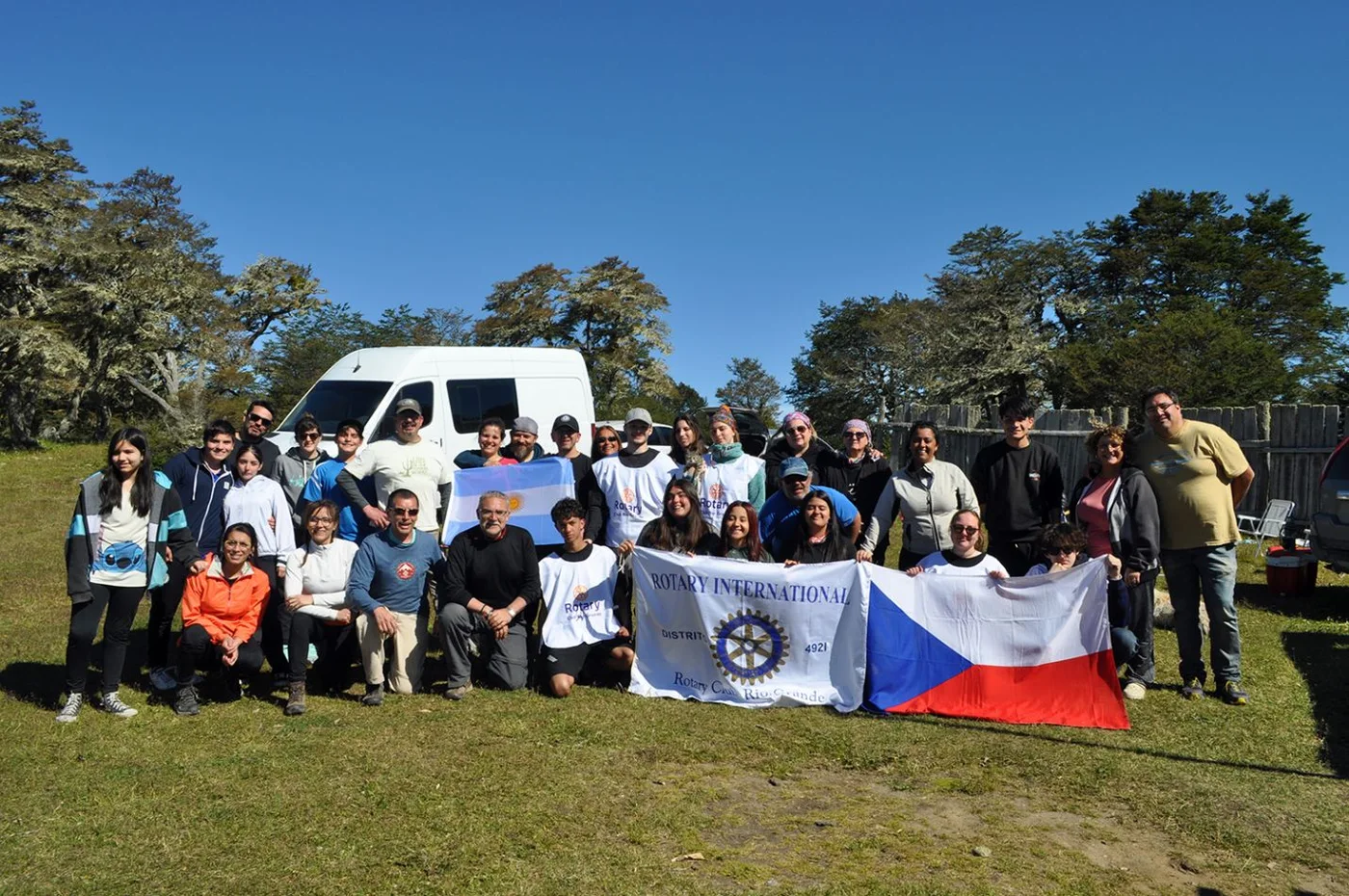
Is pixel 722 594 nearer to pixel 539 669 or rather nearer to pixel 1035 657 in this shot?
pixel 539 669

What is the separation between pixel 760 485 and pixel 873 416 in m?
42.1

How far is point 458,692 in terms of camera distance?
7.55 meters

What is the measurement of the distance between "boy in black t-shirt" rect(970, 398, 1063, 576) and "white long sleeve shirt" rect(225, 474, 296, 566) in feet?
16.6

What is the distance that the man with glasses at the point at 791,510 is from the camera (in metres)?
7.80

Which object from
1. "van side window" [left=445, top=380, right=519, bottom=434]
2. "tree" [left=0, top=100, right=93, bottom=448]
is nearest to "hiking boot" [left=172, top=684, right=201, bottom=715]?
"van side window" [left=445, top=380, right=519, bottom=434]

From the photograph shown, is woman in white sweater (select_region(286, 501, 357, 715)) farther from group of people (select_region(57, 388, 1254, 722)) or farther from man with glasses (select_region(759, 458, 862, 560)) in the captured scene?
man with glasses (select_region(759, 458, 862, 560))

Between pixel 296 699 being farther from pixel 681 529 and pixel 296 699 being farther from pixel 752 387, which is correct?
pixel 752 387

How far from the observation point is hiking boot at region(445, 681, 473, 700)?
24.7ft

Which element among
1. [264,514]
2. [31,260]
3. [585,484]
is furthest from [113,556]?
[31,260]

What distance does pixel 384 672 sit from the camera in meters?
7.84

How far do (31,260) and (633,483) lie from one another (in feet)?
100

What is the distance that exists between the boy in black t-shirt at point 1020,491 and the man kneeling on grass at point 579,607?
2750mm

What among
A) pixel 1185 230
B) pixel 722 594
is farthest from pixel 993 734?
pixel 1185 230

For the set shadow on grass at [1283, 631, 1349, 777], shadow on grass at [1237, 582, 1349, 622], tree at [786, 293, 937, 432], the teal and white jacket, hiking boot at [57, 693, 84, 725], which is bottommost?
hiking boot at [57, 693, 84, 725]
